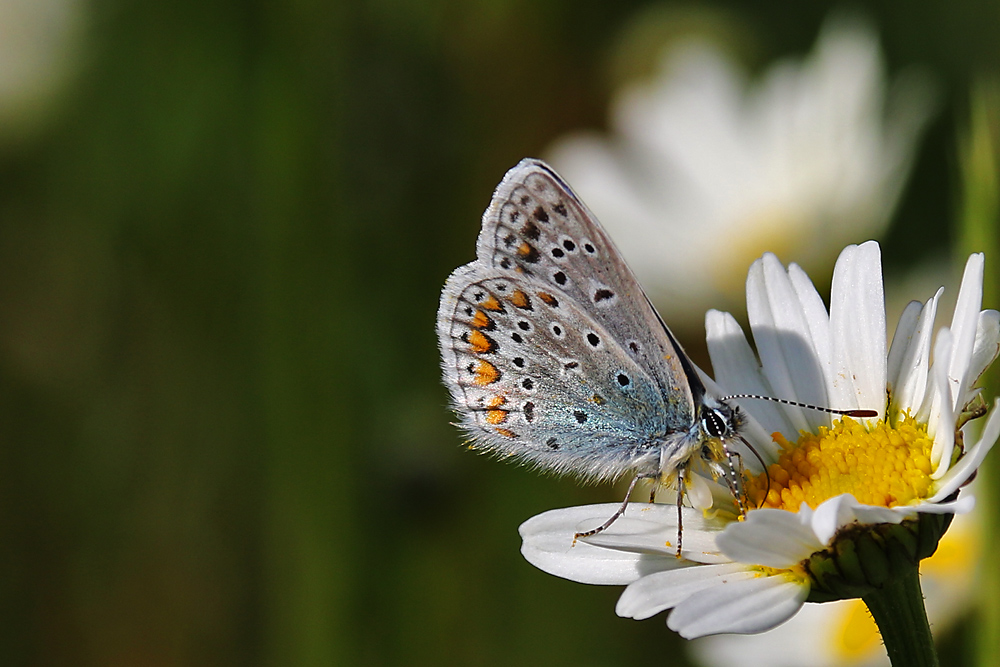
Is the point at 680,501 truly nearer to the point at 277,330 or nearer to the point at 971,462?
the point at 971,462

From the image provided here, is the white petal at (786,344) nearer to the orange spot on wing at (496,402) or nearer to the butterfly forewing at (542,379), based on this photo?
the butterfly forewing at (542,379)

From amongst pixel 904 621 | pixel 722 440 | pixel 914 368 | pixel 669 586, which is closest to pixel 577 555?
pixel 669 586

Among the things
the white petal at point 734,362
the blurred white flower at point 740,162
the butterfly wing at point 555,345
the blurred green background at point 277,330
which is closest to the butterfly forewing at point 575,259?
the butterfly wing at point 555,345

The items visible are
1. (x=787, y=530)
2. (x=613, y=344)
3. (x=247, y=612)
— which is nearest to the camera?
(x=787, y=530)

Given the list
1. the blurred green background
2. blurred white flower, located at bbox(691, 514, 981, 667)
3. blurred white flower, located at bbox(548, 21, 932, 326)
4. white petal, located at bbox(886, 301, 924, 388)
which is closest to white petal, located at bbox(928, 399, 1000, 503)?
white petal, located at bbox(886, 301, 924, 388)

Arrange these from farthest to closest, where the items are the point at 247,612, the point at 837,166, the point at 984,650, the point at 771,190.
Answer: the point at 771,190 < the point at 837,166 < the point at 247,612 < the point at 984,650

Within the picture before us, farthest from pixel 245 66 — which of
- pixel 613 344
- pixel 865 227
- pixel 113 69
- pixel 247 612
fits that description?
pixel 613 344

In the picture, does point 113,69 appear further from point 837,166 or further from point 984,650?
point 984,650
